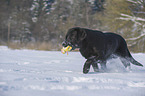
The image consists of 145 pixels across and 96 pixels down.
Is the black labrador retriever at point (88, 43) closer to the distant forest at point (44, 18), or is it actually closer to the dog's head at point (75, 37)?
the dog's head at point (75, 37)

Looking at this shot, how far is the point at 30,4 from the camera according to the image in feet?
110

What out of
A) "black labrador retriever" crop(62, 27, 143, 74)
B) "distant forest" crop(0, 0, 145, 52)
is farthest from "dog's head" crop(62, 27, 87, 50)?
"distant forest" crop(0, 0, 145, 52)

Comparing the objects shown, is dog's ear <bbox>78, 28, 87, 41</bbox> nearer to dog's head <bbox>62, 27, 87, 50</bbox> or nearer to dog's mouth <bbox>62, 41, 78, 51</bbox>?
dog's head <bbox>62, 27, 87, 50</bbox>

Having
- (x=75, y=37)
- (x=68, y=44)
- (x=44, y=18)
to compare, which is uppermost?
(x=75, y=37)

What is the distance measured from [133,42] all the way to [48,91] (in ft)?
41.1

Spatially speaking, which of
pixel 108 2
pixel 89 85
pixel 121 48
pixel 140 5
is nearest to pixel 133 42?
pixel 140 5

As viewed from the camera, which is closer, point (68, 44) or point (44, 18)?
point (68, 44)

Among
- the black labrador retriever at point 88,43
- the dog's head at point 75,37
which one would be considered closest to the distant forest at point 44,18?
the black labrador retriever at point 88,43

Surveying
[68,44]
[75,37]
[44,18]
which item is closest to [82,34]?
[75,37]

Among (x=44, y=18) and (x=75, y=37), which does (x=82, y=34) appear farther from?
(x=44, y=18)

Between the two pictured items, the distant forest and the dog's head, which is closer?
the dog's head

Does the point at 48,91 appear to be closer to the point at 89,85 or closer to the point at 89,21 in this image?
the point at 89,85

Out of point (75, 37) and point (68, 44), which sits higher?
point (75, 37)

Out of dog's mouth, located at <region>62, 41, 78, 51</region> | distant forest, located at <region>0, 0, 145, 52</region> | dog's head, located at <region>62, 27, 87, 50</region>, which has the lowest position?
distant forest, located at <region>0, 0, 145, 52</region>
